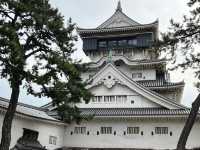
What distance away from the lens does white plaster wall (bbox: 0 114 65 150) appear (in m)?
25.7

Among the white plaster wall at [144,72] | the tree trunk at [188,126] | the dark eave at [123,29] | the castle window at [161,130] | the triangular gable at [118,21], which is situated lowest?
the tree trunk at [188,126]

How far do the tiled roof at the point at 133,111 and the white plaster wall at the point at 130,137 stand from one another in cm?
74

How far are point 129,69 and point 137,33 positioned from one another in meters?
4.04

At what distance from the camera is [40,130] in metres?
28.0

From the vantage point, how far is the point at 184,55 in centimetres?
1897

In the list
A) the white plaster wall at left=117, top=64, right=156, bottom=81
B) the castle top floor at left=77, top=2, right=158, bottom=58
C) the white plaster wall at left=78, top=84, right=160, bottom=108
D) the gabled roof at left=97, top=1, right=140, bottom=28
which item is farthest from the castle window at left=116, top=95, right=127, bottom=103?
the gabled roof at left=97, top=1, right=140, bottom=28

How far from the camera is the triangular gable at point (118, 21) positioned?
130 feet

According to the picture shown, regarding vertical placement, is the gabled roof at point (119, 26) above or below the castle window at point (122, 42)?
above

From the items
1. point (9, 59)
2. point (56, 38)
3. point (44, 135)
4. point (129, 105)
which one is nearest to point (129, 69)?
point (129, 105)

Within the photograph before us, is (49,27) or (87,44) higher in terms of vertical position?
(87,44)

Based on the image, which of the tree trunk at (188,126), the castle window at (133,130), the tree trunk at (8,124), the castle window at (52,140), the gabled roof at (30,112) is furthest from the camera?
the castle window at (133,130)

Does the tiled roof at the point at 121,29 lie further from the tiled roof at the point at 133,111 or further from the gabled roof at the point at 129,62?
the tiled roof at the point at 133,111

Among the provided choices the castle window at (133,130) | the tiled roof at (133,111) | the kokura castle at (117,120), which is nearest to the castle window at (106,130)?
the kokura castle at (117,120)

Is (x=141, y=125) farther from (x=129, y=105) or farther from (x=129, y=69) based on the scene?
(x=129, y=69)
